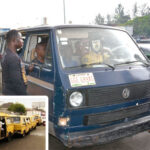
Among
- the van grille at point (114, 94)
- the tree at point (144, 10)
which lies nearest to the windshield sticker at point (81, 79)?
the van grille at point (114, 94)

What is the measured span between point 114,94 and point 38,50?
1541 mm

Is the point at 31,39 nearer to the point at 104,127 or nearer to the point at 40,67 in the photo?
the point at 40,67

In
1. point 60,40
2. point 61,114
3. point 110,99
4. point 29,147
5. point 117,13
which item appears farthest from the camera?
point 117,13

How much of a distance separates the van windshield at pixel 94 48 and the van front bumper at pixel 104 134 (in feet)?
3.16

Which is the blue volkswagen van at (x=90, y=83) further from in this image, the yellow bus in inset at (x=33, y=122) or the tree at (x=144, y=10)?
the tree at (x=144, y=10)

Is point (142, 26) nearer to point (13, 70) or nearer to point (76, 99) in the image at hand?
point (76, 99)

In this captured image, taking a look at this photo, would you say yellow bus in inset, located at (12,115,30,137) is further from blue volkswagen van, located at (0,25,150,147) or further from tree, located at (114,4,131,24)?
tree, located at (114,4,131,24)

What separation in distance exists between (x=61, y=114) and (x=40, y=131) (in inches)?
31.4

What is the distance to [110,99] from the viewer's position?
329 cm

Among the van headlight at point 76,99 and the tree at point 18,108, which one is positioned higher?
the tree at point 18,108

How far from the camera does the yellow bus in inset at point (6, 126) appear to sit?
2.16m

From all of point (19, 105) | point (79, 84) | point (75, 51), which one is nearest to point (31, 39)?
point (75, 51)

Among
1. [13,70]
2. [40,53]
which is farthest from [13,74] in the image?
[40,53]

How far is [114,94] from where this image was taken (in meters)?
3.33
